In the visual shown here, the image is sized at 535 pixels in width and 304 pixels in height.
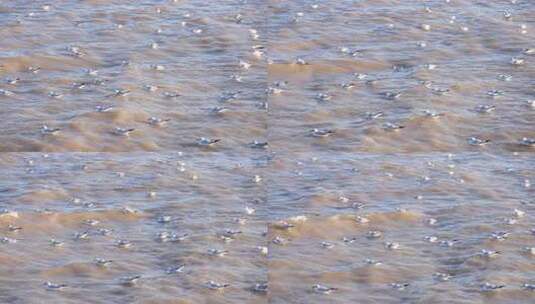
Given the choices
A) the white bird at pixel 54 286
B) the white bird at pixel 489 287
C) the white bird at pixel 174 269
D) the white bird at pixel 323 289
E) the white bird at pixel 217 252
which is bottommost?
the white bird at pixel 54 286

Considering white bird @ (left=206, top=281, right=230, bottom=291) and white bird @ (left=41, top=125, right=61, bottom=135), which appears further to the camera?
white bird @ (left=41, top=125, right=61, bottom=135)

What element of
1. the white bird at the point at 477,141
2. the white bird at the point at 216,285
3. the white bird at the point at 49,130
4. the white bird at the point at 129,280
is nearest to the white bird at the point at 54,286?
the white bird at the point at 129,280

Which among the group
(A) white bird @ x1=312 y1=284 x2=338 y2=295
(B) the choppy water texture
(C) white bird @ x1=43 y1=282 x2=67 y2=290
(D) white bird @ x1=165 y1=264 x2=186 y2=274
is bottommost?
(C) white bird @ x1=43 y1=282 x2=67 y2=290

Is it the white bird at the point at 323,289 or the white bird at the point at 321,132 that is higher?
the white bird at the point at 321,132

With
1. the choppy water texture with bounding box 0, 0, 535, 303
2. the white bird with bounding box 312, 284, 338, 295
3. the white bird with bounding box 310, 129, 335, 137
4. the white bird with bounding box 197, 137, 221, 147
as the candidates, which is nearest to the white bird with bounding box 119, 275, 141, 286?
the choppy water texture with bounding box 0, 0, 535, 303

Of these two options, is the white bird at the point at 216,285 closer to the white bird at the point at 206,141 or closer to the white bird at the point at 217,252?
the white bird at the point at 217,252

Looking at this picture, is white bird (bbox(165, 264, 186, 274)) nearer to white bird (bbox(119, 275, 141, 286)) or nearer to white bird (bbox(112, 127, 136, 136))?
white bird (bbox(119, 275, 141, 286))

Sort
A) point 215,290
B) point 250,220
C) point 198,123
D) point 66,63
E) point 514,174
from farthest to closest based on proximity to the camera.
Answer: point 66,63
point 198,123
point 514,174
point 250,220
point 215,290

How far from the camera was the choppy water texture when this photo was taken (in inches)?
178

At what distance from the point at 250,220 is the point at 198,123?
797mm

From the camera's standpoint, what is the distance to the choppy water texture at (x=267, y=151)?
453 centimetres

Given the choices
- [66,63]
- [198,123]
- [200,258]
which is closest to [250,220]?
[200,258]

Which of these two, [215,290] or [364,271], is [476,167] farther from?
[215,290]

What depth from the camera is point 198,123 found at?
18.0ft
